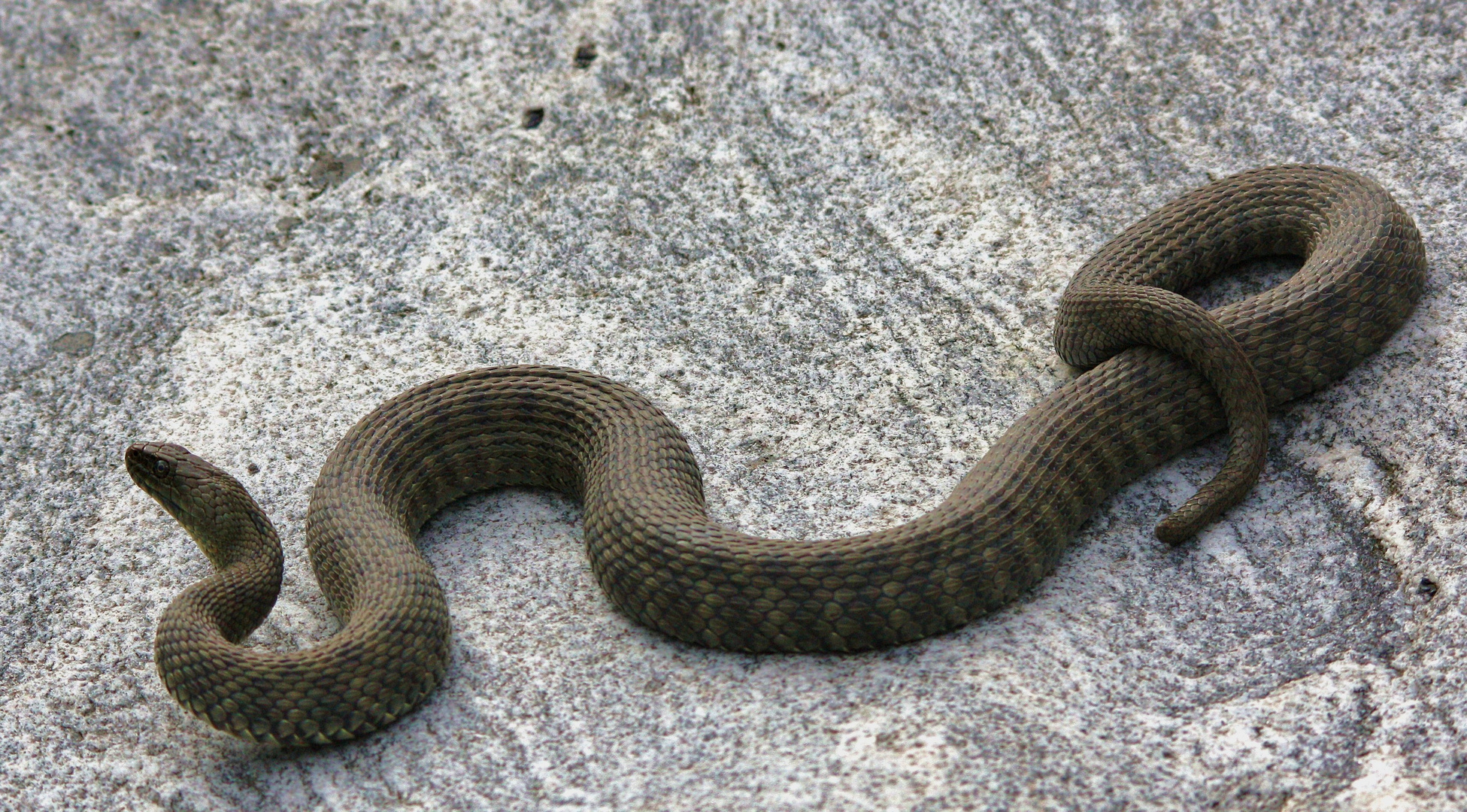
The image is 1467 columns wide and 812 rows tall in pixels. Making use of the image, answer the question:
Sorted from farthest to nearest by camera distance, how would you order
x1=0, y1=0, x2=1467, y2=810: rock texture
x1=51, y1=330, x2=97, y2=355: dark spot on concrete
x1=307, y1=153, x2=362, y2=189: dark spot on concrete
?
1. x1=307, y1=153, x2=362, y2=189: dark spot on concrete
2. x1=51, y1=330, x2=97, y2=355: dark spot on concrete
3. x1=0, y1=0, x2=1467, y2=810: rock texture

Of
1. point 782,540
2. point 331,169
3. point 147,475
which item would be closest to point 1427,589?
point 782,540

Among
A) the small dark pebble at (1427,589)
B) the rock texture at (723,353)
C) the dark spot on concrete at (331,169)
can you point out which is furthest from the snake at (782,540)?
the dark spot on concrete at (331,169)

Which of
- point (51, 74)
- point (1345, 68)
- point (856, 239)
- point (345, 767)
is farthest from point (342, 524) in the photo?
point (1345, 68)

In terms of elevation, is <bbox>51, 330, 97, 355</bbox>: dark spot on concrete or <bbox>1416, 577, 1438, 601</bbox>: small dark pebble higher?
<bbox>1416, 577, 1438, 601</bbox>: small dark pebble

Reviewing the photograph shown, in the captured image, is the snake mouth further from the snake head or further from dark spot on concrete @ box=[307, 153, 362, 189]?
dark spot on concrete @ box=[307, 153, 362, 189]

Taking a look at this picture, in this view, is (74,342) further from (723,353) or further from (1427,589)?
(1427,589)

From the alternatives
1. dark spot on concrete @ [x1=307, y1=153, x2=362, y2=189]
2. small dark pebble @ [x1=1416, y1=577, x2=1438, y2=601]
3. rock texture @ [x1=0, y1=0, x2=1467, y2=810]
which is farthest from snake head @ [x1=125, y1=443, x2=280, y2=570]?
small dark pebble @ [x1=1416, y1=577, x2=1438, y2=601]
